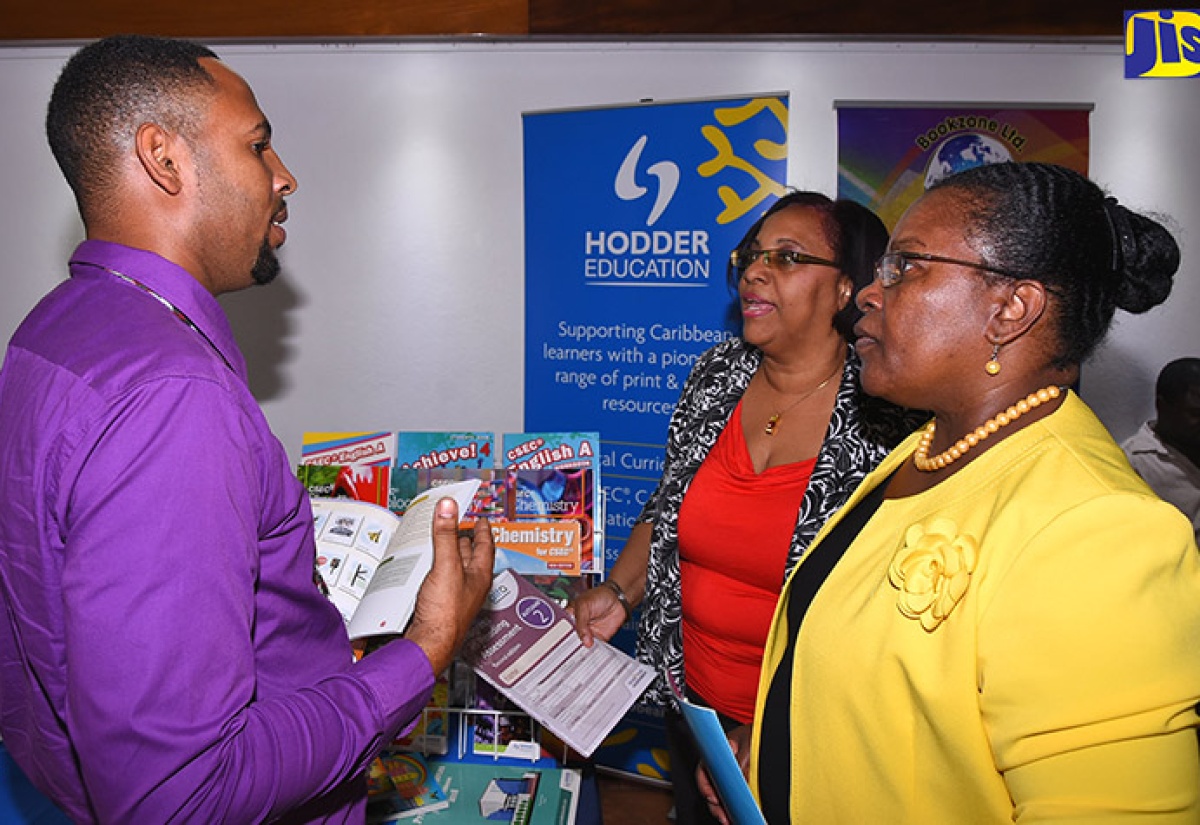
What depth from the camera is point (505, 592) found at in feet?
6.46

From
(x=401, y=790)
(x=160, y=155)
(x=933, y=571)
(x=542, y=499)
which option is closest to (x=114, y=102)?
(x=160, y=155)

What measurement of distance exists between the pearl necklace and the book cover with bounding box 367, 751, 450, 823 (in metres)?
1.47

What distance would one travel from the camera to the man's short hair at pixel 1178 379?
3.21 m

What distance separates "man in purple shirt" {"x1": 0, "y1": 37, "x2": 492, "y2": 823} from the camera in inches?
35.4

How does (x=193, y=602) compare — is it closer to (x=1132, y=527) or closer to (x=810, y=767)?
(x=810, y=767)

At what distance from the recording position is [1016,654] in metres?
0.95

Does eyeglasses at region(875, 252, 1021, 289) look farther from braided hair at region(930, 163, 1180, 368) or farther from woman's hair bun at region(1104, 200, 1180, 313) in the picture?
woman's hair bun at region(1104, 200, 1180, 313)

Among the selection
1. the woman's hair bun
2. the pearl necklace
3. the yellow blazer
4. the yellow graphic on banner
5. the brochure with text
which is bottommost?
the brochure with text

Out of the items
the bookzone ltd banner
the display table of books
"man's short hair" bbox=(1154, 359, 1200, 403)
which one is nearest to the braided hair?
the display table of books

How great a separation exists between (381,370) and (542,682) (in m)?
2.05

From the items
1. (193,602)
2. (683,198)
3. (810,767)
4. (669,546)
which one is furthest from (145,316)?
(683,198)

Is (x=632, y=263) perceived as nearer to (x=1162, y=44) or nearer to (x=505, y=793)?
(x=505, y=793)

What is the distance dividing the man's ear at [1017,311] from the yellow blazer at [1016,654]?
0.12 m

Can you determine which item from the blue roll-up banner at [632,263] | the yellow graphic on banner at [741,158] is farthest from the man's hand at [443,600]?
the yellow graphic on banner at [741,158]
